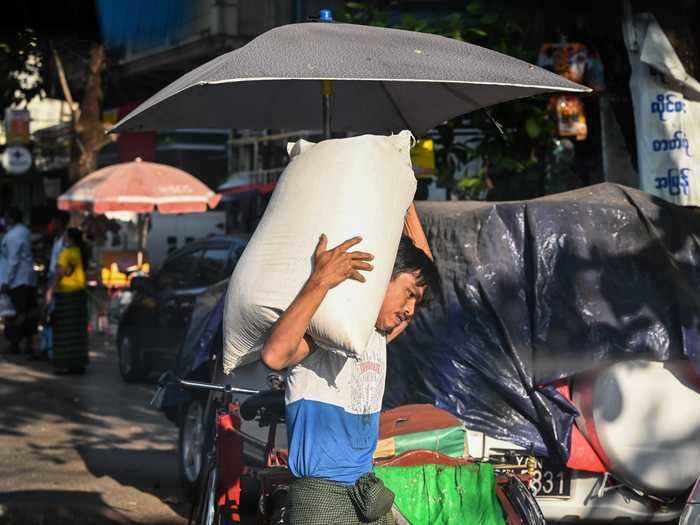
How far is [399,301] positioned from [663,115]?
482cm

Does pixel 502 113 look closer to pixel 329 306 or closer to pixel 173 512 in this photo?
pixel 173 512

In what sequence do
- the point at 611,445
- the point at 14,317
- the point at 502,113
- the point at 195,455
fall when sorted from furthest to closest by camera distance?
the point at 14,317 < the point at 502,113 < the point at 195,455 < the point at 611,445

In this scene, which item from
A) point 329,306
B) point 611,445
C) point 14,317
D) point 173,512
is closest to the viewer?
point 329,306

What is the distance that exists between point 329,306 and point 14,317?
14.5 m

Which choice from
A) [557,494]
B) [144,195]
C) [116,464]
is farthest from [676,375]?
[144,195]

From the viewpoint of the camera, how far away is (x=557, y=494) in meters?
5.97

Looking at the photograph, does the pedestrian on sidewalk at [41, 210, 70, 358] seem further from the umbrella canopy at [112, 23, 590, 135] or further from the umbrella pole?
the umbrella pole

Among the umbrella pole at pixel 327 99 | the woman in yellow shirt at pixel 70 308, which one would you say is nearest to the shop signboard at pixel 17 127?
the woman in yellow shirt at pixel 70 308

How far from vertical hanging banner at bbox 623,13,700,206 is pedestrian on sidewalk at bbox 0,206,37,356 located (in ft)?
34.4

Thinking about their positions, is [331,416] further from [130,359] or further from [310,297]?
[130,359]

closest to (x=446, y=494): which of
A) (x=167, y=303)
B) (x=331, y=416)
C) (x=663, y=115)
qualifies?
(x=331, y=416)

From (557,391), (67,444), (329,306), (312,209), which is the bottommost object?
(67,444)

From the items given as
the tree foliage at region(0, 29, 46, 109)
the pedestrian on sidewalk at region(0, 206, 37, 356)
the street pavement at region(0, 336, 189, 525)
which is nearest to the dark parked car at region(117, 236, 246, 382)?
the street pavement at region(0, 336, 189, 525)

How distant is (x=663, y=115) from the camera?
7988 mm
